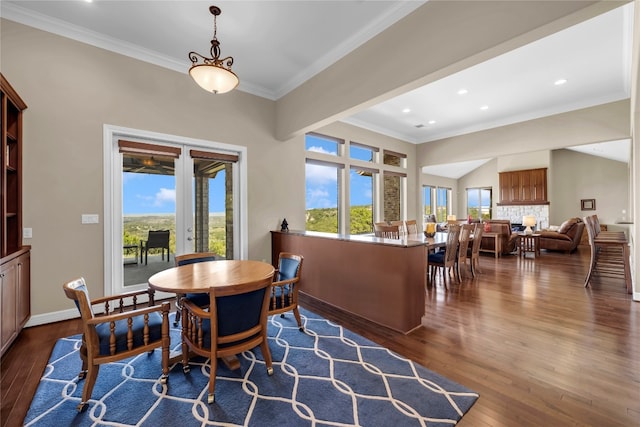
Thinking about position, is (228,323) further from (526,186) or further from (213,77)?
(526,186)

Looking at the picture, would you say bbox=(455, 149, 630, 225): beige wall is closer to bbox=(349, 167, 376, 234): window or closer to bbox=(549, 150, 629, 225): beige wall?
bbox=(549, 150, 629, 225): beige wall

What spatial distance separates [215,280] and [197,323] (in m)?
0.34

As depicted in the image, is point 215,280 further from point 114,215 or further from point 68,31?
point 68,31

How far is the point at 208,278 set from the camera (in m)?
2.19

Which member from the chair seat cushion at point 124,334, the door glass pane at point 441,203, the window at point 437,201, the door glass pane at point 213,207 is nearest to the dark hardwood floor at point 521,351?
the chair seat cushion at point 124,334

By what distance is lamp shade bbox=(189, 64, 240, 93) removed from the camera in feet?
8.16

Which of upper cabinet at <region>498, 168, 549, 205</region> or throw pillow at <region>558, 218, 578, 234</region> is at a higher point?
upper cabinet at <region>498, 168, 549, 205</region>

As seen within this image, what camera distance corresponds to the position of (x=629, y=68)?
3994 mm

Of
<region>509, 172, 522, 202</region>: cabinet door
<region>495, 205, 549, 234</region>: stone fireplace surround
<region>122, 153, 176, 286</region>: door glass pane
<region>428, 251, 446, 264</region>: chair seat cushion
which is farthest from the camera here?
<region>509, 172, 522, 202</region>: cabinet door

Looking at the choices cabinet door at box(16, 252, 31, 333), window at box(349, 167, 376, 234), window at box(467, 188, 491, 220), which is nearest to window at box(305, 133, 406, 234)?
window at box(349, 167, 376, 234)

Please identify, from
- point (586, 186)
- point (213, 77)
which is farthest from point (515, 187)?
point (213, 77)

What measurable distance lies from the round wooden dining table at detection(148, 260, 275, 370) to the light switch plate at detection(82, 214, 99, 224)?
1.73 meters

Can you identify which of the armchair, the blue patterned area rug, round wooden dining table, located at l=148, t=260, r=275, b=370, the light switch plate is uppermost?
the light switch plate

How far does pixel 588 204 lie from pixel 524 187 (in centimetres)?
234
